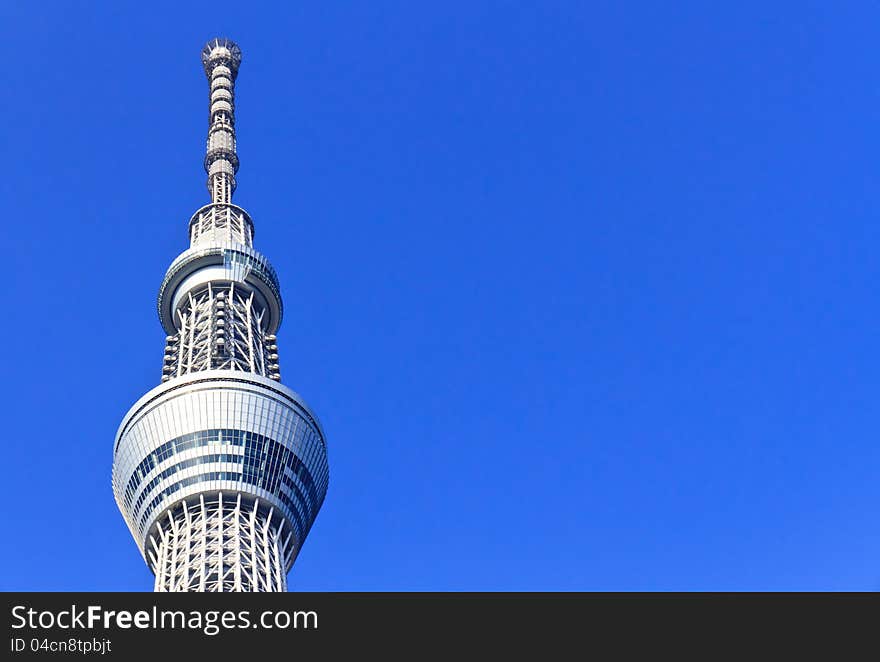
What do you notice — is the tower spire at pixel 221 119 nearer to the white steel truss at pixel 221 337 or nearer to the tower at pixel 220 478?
the white steel truss at pixel 221 337

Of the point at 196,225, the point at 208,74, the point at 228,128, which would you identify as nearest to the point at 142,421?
the point at 196,225

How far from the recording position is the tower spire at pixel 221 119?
17662cm

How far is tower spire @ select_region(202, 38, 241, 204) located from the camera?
176625 millimetres

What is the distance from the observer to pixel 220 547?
388 ft

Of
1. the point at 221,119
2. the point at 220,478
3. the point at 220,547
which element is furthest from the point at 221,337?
the point at 221,119

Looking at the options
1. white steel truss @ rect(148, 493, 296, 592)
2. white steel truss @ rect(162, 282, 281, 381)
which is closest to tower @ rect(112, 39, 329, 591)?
white steel truss @ rect(148, 493, 296, 592)

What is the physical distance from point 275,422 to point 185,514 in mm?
13797

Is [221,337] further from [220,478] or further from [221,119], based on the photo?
[221,119]

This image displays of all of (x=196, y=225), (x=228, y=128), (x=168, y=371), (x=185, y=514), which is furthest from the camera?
(x=228, y=128)

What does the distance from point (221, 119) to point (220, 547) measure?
90.8 m

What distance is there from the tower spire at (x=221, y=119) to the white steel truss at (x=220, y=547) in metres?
62.6
